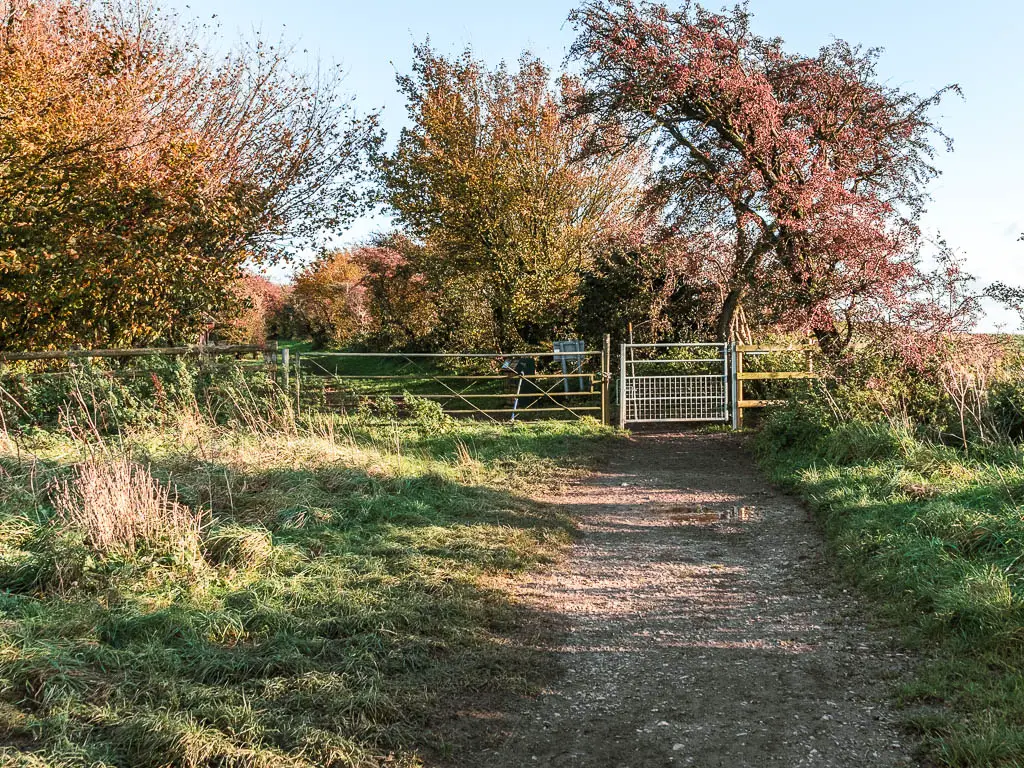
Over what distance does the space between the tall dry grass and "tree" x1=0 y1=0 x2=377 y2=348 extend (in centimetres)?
704

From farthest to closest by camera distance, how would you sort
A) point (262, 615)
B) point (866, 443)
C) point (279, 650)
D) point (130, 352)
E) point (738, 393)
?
point (738, 393) < point (130, 352) < point (866, 443) < point (262, 615) < point (279, 650)

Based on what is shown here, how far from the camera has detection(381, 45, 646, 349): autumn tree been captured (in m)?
22.3

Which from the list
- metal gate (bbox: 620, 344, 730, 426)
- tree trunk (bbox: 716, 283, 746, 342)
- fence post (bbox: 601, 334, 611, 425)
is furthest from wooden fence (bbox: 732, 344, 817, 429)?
fence post (bbox: 601, 334, 611, 425)

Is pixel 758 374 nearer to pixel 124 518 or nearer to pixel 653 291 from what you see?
pixel 653 291

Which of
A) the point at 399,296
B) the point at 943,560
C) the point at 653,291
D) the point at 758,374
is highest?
the point at 399,296

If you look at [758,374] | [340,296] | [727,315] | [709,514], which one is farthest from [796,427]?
[340,296]

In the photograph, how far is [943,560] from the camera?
5703mm

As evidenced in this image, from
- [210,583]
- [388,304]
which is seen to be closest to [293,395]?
[210,583]

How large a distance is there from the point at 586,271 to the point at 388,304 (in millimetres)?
12048

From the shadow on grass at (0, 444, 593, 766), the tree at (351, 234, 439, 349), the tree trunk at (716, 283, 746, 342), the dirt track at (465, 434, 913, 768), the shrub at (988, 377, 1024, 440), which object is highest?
the tree at (351, 234, 439, 349)

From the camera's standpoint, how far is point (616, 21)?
49.1 ft

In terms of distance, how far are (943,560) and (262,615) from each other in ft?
15.3

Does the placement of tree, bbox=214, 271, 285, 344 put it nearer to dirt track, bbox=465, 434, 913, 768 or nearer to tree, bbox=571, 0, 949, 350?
tree, bbox=571, 0, 949, 350

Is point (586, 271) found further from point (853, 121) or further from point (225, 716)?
point (225, 716)
